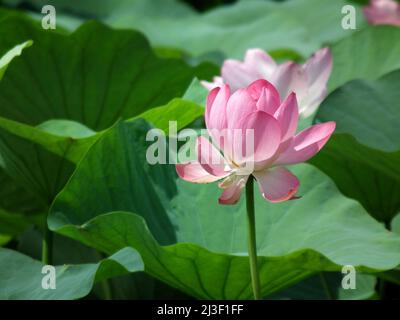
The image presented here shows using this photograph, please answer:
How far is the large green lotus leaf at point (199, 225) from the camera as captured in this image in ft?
3.46

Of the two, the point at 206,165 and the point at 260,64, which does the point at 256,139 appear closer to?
the point at 206,165

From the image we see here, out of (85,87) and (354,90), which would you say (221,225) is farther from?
(85,87)

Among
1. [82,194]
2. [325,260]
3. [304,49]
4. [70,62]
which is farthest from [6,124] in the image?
[304,49]

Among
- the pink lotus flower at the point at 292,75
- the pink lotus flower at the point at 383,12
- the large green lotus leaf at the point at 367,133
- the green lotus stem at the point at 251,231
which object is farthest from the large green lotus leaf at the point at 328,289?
the pink lotus flower at the point at 383,12

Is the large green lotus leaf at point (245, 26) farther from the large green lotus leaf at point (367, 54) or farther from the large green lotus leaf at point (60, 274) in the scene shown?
the large green lotus leaf at point (60, 274)

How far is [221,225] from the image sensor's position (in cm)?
123

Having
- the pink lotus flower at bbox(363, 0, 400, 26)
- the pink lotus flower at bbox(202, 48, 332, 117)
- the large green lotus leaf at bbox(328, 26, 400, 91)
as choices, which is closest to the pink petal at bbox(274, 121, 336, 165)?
the pink lotus flower at bbox(202, 48, 332, 117)

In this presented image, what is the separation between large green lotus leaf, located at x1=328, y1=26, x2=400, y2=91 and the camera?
169 cm

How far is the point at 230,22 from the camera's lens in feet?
9.64

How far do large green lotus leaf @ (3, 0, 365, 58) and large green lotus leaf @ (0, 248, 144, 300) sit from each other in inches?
55.0

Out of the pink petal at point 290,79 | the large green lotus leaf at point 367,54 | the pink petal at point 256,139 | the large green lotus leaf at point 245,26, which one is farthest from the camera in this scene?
the large green lotus leaf at point 245,26

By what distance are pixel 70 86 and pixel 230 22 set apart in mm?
1451

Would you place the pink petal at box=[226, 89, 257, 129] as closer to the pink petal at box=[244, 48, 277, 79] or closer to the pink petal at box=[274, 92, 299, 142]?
the pink petal at box=[274, 92, 299, 142]

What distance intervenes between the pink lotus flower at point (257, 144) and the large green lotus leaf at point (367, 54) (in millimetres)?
725
